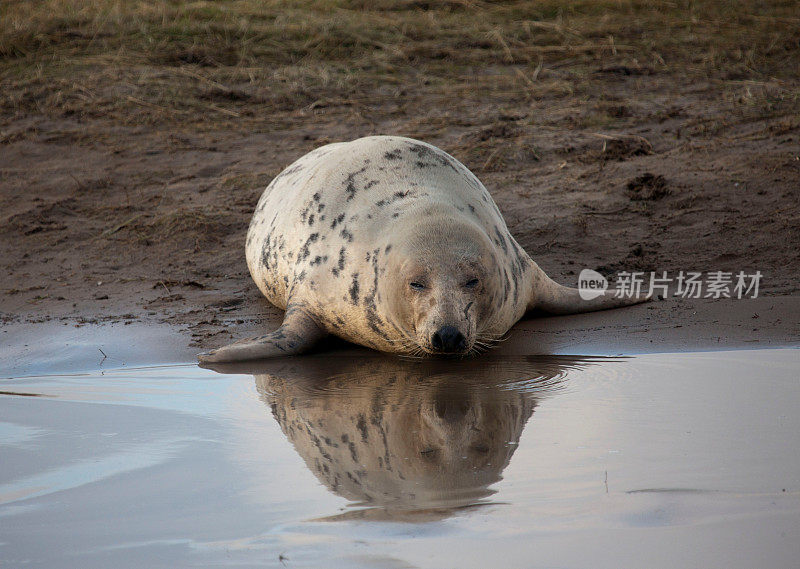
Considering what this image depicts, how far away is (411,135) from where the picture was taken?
8.65 metres

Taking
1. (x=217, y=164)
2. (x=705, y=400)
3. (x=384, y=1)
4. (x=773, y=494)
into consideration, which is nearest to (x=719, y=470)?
(x=773, y=494)

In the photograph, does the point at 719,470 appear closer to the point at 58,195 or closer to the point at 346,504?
the point at 346,504

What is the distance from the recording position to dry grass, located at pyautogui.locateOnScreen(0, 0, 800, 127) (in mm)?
9578

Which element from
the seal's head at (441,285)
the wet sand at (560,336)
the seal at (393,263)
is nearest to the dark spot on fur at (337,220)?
the seal at (393,263)

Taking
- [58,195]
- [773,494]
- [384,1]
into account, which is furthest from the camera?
[384,1]

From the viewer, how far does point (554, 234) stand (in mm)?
6648

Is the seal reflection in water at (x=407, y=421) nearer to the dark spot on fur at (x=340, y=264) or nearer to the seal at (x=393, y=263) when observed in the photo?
the seal at (x=393, y=263)

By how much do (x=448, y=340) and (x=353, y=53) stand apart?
22.6 ft

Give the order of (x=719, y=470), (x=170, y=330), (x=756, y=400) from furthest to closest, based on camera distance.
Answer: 1. (x=170, y=330)
2. (x=756, y=400)
3. (x=719, y=470)

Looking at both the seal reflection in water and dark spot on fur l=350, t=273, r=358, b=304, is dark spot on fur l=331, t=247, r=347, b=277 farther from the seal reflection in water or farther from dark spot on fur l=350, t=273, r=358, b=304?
the seal reflection in water

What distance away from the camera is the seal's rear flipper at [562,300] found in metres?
5.38

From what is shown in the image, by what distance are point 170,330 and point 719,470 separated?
3301 millimetres

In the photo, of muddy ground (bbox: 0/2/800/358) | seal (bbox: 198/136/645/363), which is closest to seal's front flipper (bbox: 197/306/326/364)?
seal (bbox: 198/136/645/363)

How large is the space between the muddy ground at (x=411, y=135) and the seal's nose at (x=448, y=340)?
118 centimetres
